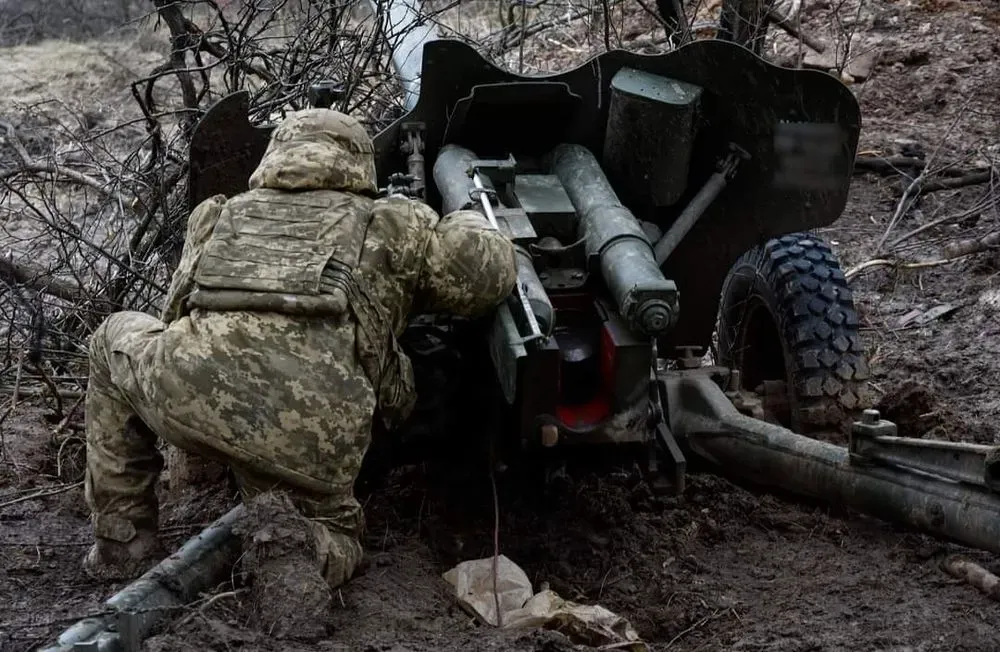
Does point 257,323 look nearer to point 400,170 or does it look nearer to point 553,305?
point 553,305

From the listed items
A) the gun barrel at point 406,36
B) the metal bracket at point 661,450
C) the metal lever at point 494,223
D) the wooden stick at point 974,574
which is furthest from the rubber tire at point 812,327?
the gun barrel at point 406,36

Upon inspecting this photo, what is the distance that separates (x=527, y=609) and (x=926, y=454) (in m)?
1.21

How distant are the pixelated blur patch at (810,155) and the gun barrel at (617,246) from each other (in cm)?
70

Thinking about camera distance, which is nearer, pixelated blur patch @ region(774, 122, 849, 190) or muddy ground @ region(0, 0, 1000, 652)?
muddy ground @ region(0, 0, 1000, 652)

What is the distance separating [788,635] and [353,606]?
1184mm

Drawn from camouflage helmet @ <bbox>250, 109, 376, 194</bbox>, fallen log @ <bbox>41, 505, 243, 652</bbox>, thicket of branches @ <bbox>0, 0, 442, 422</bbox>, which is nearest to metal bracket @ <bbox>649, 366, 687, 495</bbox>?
camouflage helmet @ <bbox>250, 109, 376, 194</bbox>

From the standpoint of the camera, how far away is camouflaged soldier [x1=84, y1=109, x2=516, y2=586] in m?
3.92

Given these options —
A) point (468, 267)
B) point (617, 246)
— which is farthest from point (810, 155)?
point (468, 267)

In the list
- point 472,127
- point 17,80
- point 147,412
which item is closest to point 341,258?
point 147,412

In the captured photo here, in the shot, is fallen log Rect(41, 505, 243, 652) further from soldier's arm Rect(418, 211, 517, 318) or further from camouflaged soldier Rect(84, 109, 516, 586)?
soldier's arm Rect(418, 211, 517, 318)

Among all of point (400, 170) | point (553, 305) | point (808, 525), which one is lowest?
point (808, 525)

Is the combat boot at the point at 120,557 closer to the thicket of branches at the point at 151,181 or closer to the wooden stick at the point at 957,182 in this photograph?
the thicket of branches at the point at 151,181

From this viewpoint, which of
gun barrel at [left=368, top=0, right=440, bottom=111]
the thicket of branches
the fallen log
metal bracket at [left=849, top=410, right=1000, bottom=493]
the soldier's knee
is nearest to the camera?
the fallen log

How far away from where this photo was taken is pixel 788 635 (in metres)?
3.77
